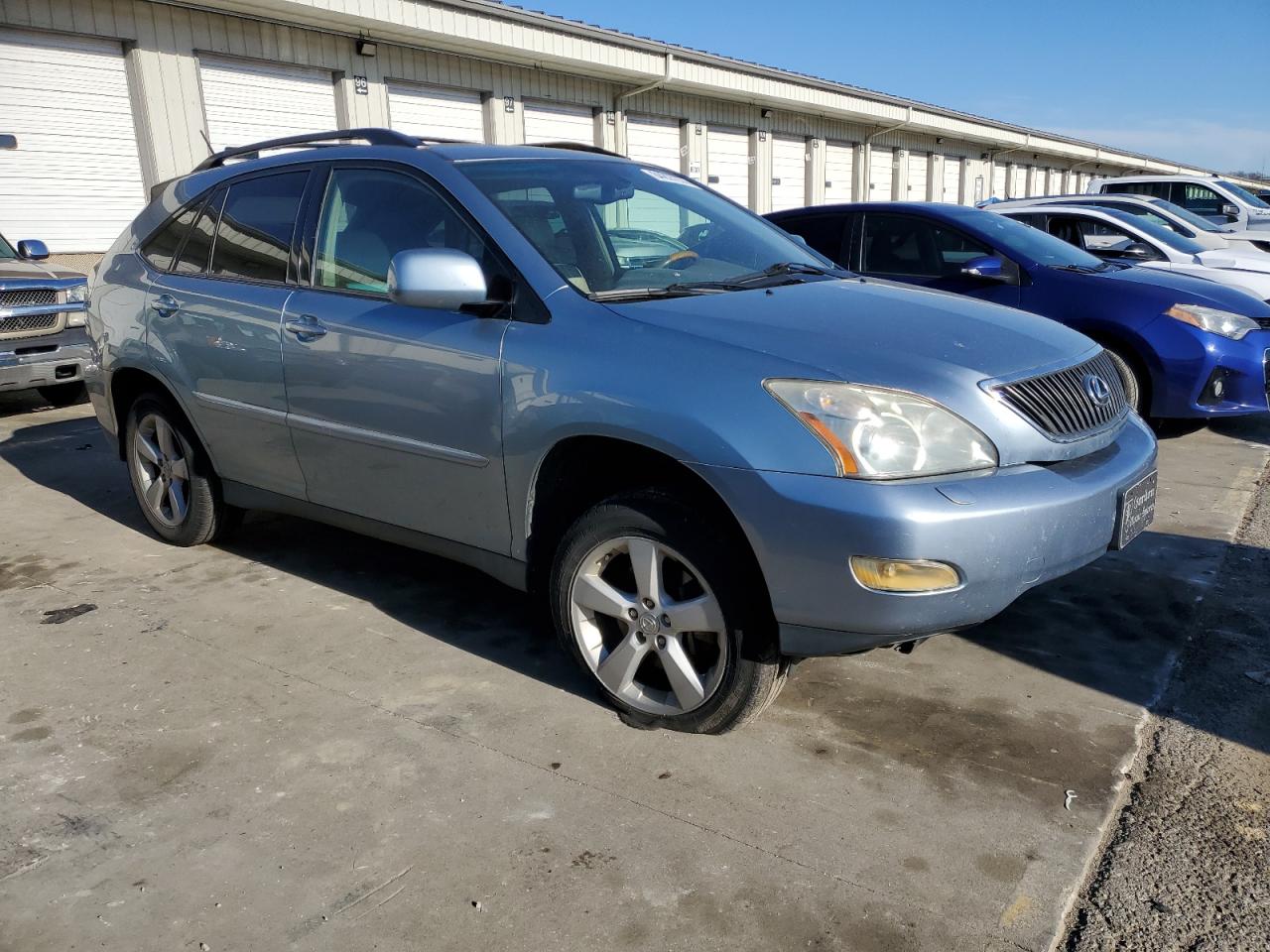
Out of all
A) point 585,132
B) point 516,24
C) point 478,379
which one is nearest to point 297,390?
point 478,379

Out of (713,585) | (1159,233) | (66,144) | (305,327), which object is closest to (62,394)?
(66,144)

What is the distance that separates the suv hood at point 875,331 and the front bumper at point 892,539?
307mm

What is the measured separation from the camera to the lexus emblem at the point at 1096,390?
3141mm

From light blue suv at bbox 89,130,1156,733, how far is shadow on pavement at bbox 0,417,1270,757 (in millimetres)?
428

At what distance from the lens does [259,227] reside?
4184 millimetres

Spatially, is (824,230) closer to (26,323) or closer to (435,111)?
(26,323)

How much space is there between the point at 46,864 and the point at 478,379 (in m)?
1.72

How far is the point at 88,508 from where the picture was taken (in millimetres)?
5586

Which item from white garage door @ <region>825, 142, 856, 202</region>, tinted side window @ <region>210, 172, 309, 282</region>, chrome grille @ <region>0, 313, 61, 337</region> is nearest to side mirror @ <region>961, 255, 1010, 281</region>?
tinted side window @ <region>210, 172, 309, 282</region>

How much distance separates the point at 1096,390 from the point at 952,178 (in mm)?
28616

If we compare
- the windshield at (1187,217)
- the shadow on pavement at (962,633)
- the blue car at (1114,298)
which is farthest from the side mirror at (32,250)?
the windshield at (1187,217)

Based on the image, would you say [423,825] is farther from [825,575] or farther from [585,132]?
[585,132]

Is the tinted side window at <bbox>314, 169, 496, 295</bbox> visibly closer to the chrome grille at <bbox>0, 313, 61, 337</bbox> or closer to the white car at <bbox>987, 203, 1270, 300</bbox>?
the chrome grille at <bbox>0, 313, 61, 337</bbox>

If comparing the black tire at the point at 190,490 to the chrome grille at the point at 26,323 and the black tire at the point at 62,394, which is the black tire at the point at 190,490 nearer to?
the chrome grille at the point at 26,323
